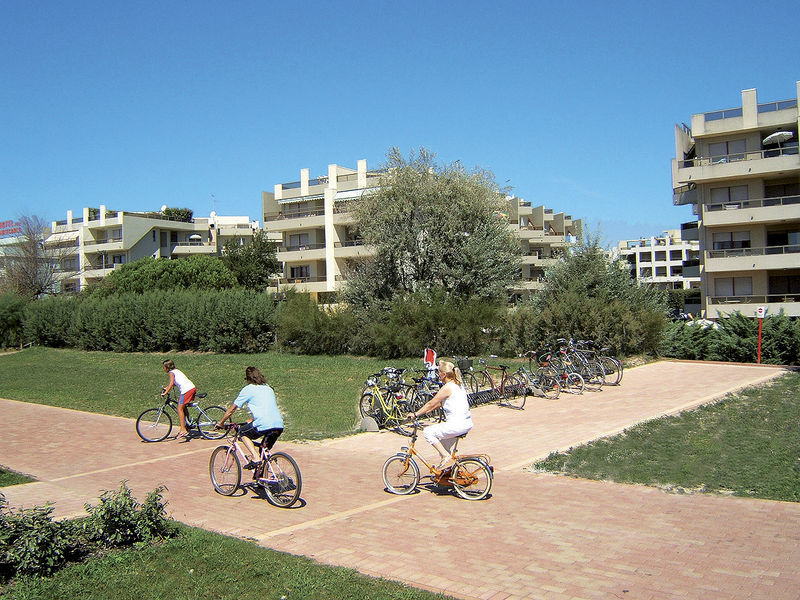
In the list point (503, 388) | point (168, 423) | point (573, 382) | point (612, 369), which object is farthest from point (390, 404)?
point (612, 369)

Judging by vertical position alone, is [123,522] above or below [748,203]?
below

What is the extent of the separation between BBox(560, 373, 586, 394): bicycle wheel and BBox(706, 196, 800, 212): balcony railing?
29.3 meters

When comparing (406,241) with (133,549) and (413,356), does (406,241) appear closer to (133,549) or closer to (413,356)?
(413,356)

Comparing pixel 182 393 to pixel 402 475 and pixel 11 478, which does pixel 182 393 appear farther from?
pixel 402 475

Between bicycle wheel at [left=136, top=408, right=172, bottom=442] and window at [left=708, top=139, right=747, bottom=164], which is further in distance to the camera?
window at [left=708, top=139, right=747, bottom=164]

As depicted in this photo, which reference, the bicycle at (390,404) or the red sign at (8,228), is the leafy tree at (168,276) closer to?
the red sign at (8,228)

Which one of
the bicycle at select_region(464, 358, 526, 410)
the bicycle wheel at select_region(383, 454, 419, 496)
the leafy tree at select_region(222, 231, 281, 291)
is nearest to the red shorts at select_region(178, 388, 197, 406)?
the bicycle wheel at select_region(383, 454, 419, 496)

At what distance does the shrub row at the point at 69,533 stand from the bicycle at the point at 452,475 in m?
3.07

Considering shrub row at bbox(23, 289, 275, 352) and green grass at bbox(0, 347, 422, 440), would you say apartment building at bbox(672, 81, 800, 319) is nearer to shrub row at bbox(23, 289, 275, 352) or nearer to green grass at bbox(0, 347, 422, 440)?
green grass at bbox(0, 347, 422, 440)

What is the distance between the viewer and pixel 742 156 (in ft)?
139

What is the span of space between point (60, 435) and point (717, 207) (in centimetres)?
4066

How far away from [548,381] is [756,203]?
31051 mm

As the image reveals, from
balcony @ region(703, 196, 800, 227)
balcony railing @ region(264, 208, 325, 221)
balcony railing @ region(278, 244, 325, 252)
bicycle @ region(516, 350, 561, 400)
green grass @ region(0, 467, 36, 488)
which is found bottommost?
green grass @ region(0, 467, 36, 488)

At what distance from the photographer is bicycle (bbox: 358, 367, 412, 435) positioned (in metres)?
13.9
